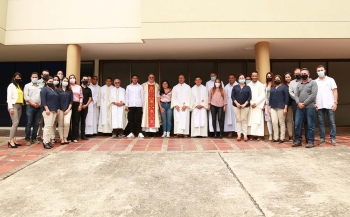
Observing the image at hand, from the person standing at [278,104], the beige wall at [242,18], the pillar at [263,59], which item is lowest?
the person standing at [278,104]

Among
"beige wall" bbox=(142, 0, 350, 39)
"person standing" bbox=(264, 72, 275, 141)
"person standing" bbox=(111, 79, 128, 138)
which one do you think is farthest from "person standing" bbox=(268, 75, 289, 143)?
"person standing" bbox=(111, 79, 128, 138)

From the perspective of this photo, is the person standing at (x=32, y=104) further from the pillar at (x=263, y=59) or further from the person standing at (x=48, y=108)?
the pillar at (x=263, y=59)

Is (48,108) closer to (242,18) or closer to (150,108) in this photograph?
(150,108)

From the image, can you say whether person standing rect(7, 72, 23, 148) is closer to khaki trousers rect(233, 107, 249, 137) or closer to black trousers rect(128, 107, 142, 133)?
black trousers rect(128, 107, 142, 133)

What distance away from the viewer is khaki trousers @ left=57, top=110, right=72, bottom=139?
5542mm

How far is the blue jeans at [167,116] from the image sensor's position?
6.98 metres

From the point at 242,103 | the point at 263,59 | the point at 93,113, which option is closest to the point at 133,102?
the point at 93,113

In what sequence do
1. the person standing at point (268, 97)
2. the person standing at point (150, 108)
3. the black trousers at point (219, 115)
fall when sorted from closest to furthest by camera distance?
the person standing at point (268, 97) → the black trousers at point (219, 115) → the person standing at point (150, 108)

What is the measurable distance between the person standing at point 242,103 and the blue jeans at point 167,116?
188 cm

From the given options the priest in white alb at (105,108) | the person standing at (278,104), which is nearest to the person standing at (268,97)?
the person standing at (278,104)

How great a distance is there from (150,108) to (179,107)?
0.89 m

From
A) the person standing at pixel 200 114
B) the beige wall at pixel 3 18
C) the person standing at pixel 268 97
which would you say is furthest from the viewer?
the person standing at pixel 200 114

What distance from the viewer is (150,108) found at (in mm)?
7180

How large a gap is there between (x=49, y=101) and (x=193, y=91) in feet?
12.2
